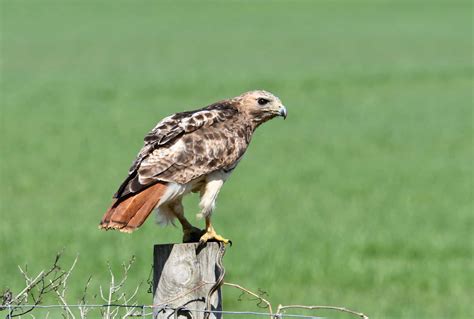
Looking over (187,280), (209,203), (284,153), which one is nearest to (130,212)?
(187,280)

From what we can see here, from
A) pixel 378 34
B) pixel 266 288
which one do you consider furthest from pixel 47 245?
pixel 378 34

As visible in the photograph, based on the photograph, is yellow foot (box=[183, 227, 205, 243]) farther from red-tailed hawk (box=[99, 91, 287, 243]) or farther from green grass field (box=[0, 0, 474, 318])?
green grass field (box=[0, 0, 474, 318])

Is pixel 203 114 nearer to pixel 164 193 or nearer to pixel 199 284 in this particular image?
pixel 164 193

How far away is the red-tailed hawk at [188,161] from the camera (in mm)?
4684

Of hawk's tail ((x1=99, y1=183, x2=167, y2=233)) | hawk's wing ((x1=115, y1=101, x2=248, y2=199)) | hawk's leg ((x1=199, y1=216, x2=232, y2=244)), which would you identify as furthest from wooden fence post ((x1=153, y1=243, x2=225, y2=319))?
hawk's leg ((x1=199, y1=216, x2=232, y2=244))

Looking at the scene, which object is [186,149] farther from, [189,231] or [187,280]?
[187,280]

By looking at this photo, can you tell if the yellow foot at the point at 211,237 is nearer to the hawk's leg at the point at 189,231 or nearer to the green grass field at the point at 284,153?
the hawk's leg at the point at 189,231

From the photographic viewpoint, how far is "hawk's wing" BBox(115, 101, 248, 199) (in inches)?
192

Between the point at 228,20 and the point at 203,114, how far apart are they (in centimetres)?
4909

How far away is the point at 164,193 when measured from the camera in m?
4.93

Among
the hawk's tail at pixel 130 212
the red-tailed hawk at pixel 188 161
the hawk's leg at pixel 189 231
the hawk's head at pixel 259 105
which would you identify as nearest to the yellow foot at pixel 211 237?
the red-tailed hawk at pixel 188 161

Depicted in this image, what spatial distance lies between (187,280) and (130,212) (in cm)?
44

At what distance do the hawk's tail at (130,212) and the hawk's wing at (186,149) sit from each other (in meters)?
0.04

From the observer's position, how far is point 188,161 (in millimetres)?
5102
